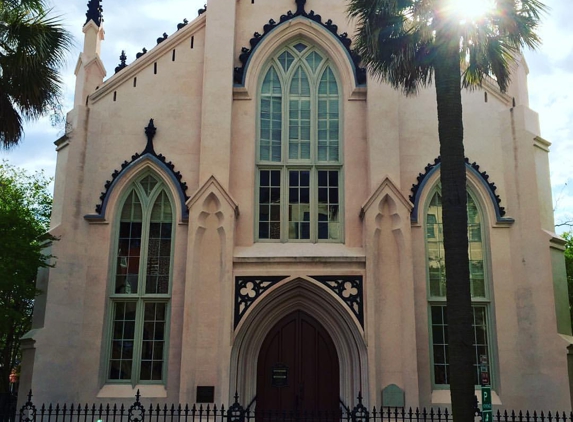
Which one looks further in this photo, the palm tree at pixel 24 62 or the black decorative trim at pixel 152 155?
the black decorative trim at pixel 152 155

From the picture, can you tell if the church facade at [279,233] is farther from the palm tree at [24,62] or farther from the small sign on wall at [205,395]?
the palm tree at [24,62]

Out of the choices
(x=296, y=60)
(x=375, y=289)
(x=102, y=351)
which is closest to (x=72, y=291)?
(x=102, y=351)

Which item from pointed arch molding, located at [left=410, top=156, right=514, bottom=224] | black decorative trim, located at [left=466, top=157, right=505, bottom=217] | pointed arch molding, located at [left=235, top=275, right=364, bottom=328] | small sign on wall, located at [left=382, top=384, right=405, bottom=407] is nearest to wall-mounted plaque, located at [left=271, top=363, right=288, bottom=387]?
pointed arch molding, located at [left=235, top=275, right=364, bottom=328]

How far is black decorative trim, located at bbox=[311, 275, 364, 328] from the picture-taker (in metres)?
14.9

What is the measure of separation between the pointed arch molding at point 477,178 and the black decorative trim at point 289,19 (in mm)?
2841

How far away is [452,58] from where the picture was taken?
11562mm

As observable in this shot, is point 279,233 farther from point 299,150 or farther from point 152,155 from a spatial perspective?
point 152,155

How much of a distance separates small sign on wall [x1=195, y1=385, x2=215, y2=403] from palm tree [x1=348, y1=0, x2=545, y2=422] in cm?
611

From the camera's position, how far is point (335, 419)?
49.6ft

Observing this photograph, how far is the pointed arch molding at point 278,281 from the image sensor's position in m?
14.9

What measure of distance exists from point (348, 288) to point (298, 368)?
→ 236 centimetres

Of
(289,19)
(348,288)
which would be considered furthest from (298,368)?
(289,19)

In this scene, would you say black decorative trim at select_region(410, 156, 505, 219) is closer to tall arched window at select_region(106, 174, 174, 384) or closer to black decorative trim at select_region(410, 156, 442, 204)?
black decorative trim at select_region(410, 156, 442, 204)

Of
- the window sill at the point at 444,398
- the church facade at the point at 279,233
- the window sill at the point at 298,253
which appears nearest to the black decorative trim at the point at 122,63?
the church facade at the point at 279,233
